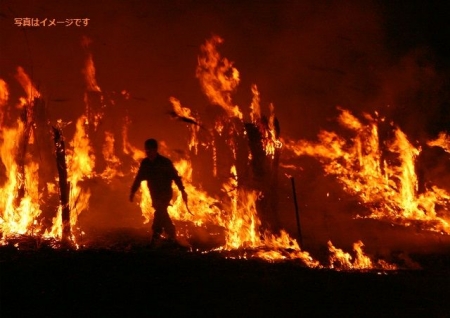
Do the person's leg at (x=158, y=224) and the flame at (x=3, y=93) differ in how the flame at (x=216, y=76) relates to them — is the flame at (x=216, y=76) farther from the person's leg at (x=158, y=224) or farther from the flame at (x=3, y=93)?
the flame at (x=3, y=93)

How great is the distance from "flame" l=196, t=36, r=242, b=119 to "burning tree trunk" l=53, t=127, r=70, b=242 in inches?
153

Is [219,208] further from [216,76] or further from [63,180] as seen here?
[216,76]

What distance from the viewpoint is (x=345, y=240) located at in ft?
25.1

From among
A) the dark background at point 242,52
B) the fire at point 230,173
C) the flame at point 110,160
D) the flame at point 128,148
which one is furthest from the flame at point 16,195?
the flame at point 128,148

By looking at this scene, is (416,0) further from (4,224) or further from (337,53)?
(4,224)

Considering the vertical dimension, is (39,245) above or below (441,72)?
below

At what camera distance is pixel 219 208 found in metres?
8.61

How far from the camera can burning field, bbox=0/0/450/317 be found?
184 inches

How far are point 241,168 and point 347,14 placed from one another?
5478mm

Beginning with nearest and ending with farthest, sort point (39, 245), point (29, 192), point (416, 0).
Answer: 1. point (39, 245)
2. point (29, 192)
3. point (416, 0)

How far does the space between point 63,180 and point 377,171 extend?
6.08 m

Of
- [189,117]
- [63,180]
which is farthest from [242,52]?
[63,180]

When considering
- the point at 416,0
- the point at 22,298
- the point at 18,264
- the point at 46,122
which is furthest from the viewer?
the point at 416,0

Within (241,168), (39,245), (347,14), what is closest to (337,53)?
(347,14)
